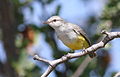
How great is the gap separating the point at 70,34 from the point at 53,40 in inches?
41.7

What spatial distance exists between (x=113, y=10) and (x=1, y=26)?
47.0 inches

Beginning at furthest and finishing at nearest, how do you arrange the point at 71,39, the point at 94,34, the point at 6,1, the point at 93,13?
1. the point at 93,13
2. the point at 6,1
3. the point at 94,34
4. the point at 71,39

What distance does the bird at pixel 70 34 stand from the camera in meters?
3.03

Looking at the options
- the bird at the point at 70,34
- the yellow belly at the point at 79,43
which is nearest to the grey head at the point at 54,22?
the bird at the point at 70,34

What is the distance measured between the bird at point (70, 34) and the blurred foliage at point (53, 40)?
0.75 meters

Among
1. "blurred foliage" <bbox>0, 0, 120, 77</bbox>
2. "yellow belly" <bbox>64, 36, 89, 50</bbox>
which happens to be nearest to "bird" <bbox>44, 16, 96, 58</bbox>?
"yellow belly" <bbox>64, 36, 89, 50</bbox>

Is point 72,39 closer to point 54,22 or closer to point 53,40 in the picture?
point 54,22

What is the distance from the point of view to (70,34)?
3.14 m

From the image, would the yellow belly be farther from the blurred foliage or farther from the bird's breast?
the blurred foliage

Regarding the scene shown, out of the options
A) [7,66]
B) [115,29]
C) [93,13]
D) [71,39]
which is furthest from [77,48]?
[93,13]

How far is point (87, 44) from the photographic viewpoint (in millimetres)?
3139

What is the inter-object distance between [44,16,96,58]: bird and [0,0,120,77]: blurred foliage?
2.46 feet

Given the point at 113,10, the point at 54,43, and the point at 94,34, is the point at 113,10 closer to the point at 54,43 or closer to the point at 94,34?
the point at 94,34

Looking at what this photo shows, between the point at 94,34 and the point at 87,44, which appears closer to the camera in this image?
the point at 87,44
